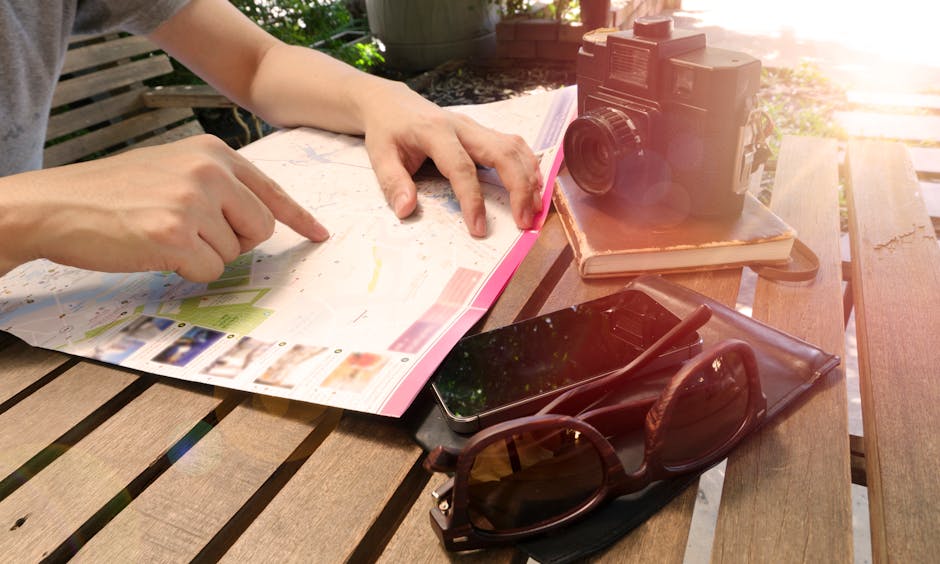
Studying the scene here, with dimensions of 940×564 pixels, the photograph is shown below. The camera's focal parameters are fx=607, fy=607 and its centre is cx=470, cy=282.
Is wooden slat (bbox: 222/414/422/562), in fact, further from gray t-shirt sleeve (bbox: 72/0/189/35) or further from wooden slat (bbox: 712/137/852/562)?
gray t-shirt sleeve (bbox: 72/0/189/35)

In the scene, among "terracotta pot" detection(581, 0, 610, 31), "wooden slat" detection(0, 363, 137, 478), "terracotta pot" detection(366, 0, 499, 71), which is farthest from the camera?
"terracotta pot" detection(366, 0, 499, 71)

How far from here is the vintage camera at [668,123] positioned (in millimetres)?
639

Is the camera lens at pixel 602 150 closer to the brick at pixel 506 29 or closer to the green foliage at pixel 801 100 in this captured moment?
the green foliage at pixel 801 100

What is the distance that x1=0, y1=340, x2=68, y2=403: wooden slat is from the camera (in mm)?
558

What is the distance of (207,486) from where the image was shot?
443mm

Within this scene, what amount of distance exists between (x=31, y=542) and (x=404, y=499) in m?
0.25

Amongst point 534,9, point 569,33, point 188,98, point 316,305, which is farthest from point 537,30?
point 316,305

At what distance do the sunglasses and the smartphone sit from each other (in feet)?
0.13

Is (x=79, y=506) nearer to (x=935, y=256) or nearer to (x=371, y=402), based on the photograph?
(x=371, y=402)

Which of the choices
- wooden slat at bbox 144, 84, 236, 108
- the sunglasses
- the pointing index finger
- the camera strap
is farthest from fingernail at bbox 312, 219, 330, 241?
wooden slat at bbox 144, 84, 236, 108

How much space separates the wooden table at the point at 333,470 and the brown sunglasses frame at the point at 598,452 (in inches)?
0.8

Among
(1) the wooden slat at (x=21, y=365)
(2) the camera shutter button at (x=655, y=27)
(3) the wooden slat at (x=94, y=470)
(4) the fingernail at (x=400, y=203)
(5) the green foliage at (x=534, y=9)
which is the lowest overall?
(3) the wooden slat at (x=94, y=470)

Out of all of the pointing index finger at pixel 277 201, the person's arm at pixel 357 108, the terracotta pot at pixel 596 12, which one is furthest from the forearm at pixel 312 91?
the terracotta pot at pixel 596 12

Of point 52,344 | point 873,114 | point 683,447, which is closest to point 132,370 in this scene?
point 52,344
